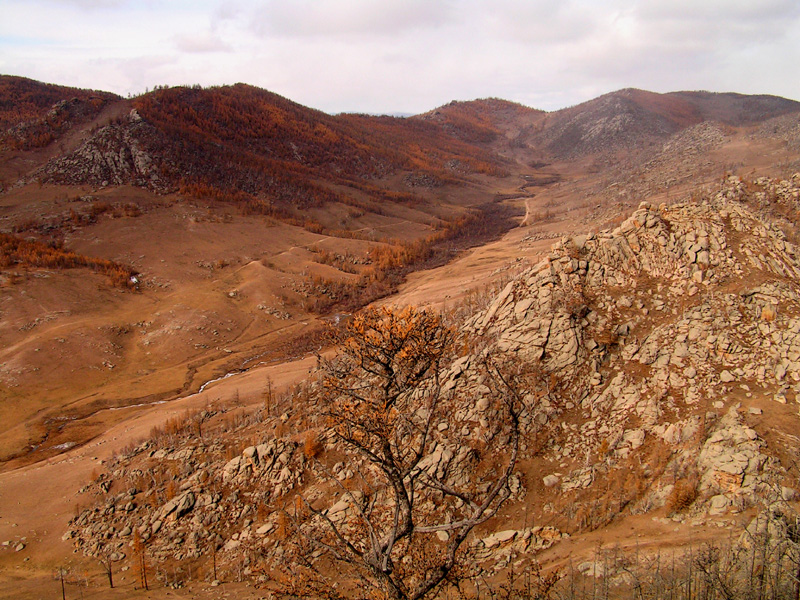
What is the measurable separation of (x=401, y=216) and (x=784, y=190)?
133 feet

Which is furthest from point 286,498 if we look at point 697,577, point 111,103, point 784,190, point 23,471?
point 111,103

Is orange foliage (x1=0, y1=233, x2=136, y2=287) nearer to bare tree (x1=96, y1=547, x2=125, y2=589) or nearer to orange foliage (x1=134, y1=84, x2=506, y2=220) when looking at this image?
orange foliage (x1=134, y1=84, x2=506, y2=220)

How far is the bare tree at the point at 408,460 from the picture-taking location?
5.50 m

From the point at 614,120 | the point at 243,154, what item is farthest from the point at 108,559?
the point at 614,120

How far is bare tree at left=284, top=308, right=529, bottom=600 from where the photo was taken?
550cm

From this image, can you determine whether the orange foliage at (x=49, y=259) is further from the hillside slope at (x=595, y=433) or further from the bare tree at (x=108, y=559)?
the bare tree at (x=108, y=559)

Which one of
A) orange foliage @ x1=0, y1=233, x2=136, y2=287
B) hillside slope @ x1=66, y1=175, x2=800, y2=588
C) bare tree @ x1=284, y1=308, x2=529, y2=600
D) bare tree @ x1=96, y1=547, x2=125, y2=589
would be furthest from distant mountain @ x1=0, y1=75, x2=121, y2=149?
bare tree @ x1=284, y1=308, x2=529, y2=600

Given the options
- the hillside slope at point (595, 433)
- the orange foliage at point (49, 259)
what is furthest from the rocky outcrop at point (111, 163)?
the hillside slope at point (595, 433)

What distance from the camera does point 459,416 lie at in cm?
995

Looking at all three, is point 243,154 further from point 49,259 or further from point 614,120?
point 614,120

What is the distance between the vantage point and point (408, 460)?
955cm

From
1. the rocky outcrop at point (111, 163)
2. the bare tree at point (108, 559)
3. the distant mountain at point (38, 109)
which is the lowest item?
the bare tree at point (108, 559)

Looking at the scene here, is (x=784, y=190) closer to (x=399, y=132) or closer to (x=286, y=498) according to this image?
(x=286, y=498)

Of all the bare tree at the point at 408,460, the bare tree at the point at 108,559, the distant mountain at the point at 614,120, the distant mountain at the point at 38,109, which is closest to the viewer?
the bare tree at the point at 408,460
